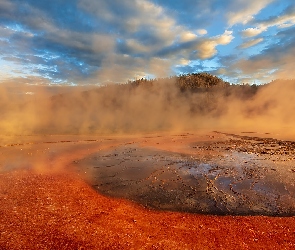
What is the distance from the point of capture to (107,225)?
4996mm

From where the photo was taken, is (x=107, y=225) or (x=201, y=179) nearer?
(x=107, y=225)

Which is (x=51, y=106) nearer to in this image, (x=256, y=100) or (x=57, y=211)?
(x=256, y=100)

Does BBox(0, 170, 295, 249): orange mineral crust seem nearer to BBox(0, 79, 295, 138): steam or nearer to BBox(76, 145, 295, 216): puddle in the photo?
BBox(76, 145, 295, 216): puddle

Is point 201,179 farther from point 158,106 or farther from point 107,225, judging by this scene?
point 158,106

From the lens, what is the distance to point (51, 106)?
42.6 metres

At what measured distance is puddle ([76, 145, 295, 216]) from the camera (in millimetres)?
6055

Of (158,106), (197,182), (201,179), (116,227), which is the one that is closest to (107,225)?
(116,227)

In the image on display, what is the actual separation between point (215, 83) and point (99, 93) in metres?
21.5

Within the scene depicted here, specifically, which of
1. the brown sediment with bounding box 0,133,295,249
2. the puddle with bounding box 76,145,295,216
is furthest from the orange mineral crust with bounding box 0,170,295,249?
the puddle with bounding box 76,145,295,216

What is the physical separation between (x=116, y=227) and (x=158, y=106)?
3420cm

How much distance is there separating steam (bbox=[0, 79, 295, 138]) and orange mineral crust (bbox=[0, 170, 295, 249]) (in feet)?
75.4

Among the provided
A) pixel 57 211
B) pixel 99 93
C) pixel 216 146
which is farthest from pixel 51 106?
pixel 57 211

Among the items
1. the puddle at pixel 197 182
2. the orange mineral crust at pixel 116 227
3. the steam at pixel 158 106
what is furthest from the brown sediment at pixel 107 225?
the steam at pixel 158 106

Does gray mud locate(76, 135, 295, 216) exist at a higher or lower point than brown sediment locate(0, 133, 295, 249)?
higher
